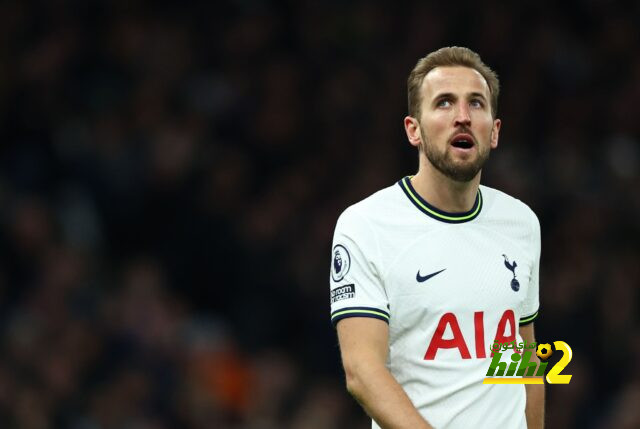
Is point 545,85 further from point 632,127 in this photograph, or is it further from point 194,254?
point 194,254

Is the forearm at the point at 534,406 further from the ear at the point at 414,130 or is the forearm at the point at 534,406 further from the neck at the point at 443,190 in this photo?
the ear at the point at 414,130

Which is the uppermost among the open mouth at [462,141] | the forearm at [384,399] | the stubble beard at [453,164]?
the open mouth at [462,141]

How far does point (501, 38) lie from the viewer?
36.9 feet

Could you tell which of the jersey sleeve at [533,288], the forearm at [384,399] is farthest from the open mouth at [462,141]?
the forearm at [384,399]

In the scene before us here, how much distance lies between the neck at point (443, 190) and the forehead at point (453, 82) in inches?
9.4

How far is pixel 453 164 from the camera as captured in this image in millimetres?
4215

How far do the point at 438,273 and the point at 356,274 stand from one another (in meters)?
0.26

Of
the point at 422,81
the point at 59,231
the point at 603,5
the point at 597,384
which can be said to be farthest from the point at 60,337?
the point at 603,5

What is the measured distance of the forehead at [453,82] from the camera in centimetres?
424

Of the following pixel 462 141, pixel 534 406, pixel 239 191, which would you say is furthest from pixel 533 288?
pixel 239 191

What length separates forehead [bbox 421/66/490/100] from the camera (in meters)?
4.24

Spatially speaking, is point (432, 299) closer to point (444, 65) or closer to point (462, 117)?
point (462, 117)

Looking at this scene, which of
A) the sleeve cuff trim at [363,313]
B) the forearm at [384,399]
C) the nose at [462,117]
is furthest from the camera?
the nose at [462,117]

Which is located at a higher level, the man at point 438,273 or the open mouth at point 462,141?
the open mouth at point 462,141
